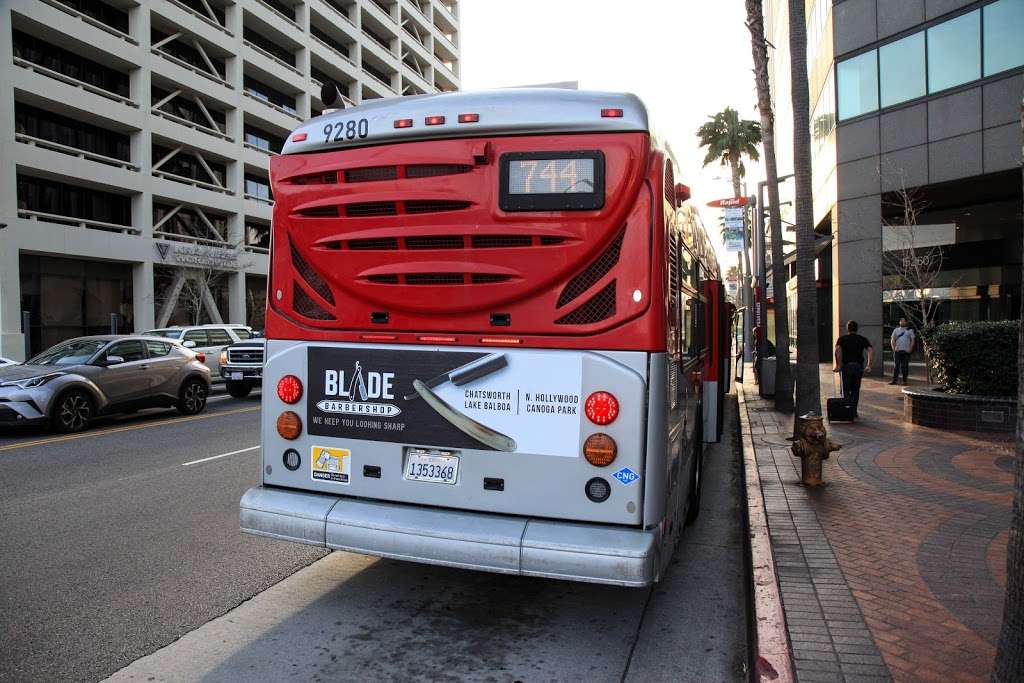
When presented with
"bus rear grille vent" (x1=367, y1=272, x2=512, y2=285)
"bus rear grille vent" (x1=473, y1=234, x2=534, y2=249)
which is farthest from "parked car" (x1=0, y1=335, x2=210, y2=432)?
"bus rear grille vent" (x1=473, y1=234, x2=534, y2=249)

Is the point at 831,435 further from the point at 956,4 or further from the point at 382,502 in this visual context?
the point at 956,4

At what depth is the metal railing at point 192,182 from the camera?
35.4 m

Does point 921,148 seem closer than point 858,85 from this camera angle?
Yes

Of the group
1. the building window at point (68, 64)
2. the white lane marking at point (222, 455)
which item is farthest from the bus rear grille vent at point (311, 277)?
the building window at point (68, 64)

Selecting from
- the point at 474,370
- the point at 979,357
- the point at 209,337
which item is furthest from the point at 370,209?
the point at 209,337

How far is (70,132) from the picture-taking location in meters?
31.9

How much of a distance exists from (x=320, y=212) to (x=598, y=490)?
254 cm

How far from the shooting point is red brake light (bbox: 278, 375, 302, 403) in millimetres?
4945

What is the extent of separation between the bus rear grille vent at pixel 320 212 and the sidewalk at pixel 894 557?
371 centimetres

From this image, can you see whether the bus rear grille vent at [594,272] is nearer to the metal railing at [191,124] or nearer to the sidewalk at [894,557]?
the sidewalk at [894,557]

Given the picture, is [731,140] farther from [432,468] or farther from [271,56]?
[432,468]

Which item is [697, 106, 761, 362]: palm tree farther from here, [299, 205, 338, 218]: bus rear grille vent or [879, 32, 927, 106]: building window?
[299, 205, 338, 218]: bus rear grille vent

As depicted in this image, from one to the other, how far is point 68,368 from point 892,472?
12.3 meters

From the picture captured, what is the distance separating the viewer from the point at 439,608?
4902mm
